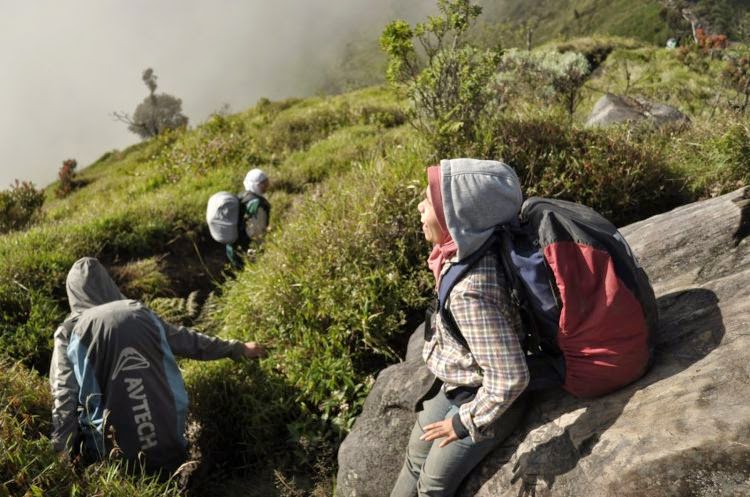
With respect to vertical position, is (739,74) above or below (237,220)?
below

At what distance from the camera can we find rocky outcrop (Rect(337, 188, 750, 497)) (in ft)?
7.59

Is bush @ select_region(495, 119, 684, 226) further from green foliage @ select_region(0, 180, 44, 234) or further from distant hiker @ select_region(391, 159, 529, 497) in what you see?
green foliage @ select_region(0, 180, 44, 234)

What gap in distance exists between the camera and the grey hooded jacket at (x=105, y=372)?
4281 mm

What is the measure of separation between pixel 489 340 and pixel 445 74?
478 centimetres

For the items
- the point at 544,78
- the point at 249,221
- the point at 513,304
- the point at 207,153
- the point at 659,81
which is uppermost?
the point at 207,153

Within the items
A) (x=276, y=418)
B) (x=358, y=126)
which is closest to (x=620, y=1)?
(x=358, y=126)

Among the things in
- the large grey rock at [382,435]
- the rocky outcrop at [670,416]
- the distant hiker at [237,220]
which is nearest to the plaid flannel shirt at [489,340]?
the rocky outcrop at [670,416]

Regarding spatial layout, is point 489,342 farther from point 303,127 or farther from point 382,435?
point 303,127

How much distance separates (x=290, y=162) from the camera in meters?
12.5

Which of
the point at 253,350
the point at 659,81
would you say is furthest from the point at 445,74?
the point at 659,81

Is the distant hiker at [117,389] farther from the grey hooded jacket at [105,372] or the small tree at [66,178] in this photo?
the small tree at [66,178]

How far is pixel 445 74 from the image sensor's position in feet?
21.5

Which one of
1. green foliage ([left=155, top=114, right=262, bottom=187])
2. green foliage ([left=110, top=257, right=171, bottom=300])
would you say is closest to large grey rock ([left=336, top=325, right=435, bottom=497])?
green foliage ([left=110, top=257, right=171, bottom=300])

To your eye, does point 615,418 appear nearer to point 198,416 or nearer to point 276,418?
point 276,418
